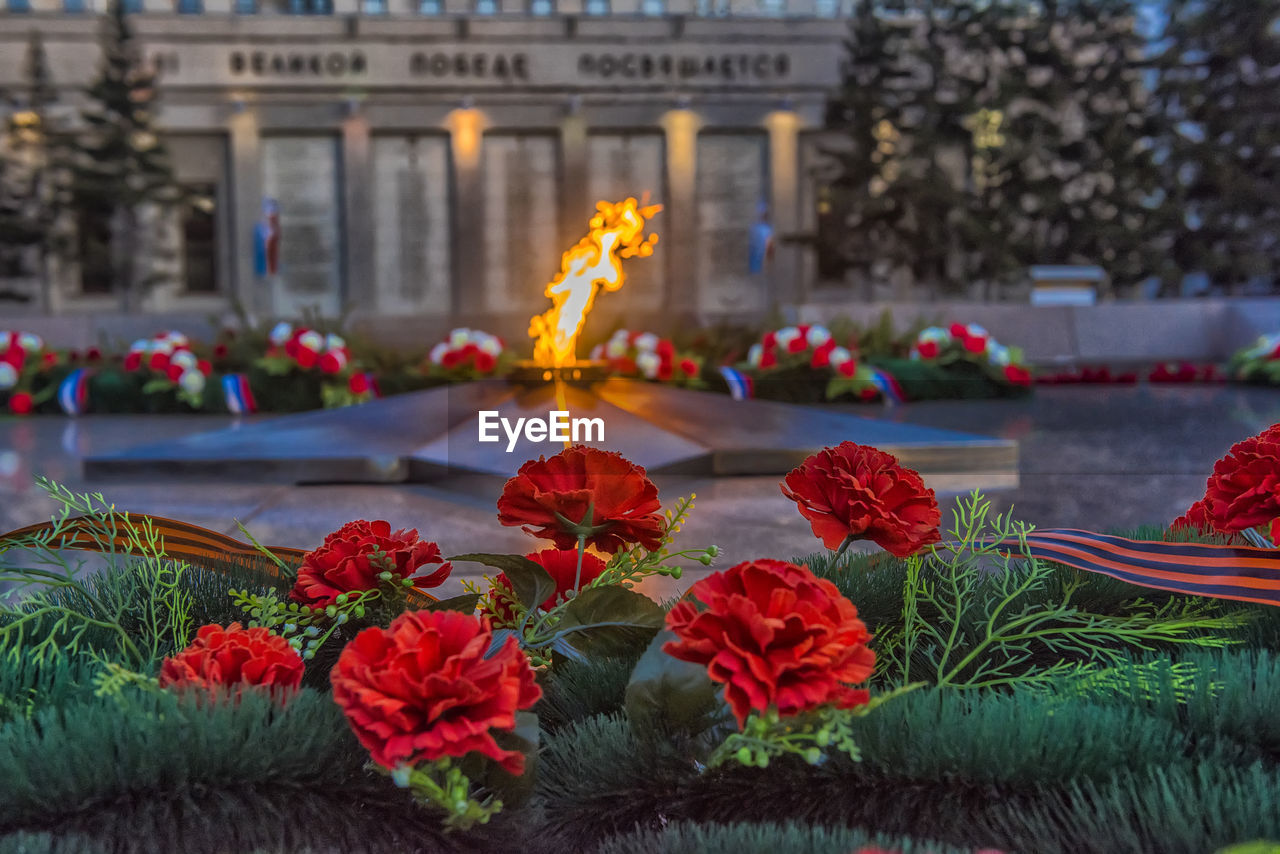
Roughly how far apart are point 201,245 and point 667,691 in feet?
72.9

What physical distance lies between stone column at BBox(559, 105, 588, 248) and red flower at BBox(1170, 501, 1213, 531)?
763 inches

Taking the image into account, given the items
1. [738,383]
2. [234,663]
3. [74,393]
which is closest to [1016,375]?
[738,383]

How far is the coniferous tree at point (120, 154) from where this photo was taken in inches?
659

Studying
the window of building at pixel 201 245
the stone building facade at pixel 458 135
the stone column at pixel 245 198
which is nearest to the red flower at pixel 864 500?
the stone building facade at pixel 458 135

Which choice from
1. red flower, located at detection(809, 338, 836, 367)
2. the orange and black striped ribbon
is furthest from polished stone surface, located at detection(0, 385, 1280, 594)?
red flower, located at detection(809, 338, 836, 367)

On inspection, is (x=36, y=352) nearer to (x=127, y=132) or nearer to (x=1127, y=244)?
(x=127, y=132)

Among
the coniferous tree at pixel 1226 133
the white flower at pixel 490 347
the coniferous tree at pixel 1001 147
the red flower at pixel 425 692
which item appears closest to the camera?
the red flower at pixel 425 692

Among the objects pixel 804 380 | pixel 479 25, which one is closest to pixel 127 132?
pixel 479 25

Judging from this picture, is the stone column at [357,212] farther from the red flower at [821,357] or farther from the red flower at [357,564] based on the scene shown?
the red flower at [357,564]

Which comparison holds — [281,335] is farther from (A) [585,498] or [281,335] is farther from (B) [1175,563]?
(B) [1175,563]

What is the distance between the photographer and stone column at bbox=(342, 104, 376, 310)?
2022 cm

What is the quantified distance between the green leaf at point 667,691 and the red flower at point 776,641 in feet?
0.30

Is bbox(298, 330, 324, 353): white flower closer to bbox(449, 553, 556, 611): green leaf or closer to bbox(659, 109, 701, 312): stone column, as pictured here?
bbox(449, 553, 556, 611): green leaf

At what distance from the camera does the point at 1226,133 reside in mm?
15539
